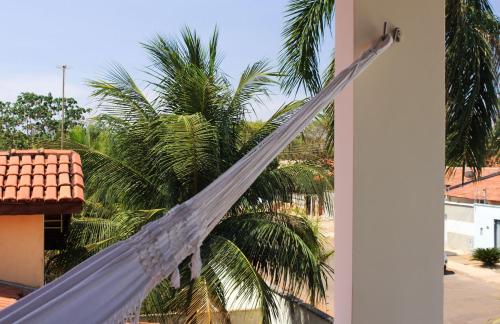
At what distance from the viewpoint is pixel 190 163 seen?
4.64 meters

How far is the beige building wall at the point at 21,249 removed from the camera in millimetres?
2857

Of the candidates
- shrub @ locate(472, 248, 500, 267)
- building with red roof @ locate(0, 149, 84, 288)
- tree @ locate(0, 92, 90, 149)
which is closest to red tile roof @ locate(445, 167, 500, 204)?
shrub @ locate(472, 248, 500, 267)

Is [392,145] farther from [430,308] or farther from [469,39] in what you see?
[469,39]

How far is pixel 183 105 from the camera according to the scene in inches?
196

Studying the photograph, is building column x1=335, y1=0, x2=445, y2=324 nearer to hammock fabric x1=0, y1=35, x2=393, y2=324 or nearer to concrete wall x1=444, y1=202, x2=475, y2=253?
hammock fabric x1=0, y1=35, x2=393, y2=324

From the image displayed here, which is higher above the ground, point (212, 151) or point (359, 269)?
point (212, 151)

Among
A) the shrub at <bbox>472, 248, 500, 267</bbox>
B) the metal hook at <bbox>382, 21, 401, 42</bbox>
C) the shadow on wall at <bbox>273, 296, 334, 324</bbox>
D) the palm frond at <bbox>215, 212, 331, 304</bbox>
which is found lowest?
the shrub at <bbox>472, 248, 500, 267</bbox>

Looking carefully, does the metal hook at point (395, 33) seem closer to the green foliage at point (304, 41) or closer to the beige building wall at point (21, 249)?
the green foliage at point (304, 41)

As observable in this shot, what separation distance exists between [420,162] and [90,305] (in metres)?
0.98

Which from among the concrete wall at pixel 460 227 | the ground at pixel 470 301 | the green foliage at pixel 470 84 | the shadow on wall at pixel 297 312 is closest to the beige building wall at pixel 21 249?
the shadow on wall at pixel 297 312

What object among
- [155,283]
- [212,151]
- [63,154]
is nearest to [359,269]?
[155,283]

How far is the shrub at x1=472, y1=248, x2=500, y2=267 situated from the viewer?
11.7 m

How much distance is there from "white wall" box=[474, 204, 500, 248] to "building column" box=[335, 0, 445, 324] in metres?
12.1

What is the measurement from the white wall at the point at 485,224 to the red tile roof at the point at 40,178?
447 inches
